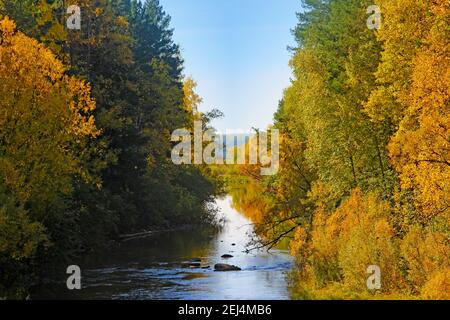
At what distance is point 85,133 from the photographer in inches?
1580

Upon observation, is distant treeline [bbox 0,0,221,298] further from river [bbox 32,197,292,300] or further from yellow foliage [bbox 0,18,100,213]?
river [bbox 32,197,292,300]

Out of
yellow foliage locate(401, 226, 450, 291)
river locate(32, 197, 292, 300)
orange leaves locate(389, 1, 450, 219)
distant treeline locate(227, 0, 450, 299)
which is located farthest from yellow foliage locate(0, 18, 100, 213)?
orange leaves locate(389, 1, 450, 219)

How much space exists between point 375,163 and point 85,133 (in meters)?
17.3

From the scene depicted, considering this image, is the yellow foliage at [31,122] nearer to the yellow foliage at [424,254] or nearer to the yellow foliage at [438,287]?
the yellow foliage at [424,254]

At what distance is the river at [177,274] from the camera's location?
32.5 metres

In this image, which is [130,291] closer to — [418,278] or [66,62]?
[418,278]

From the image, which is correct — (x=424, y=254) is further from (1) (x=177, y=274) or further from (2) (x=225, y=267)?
(1) (x=177, y=274)

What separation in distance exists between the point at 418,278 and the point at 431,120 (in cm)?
677

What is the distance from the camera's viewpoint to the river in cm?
3247

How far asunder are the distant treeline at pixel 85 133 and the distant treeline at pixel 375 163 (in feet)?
A: 41.7

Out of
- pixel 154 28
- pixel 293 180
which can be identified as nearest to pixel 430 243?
pixel 293 180

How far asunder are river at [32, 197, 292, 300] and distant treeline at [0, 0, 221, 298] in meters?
2.05

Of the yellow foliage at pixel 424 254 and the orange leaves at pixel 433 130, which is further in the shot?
the yellow foliage at pixel 424 254

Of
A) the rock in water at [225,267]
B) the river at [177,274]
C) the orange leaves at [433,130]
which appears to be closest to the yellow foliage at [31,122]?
the river at [177,274]
